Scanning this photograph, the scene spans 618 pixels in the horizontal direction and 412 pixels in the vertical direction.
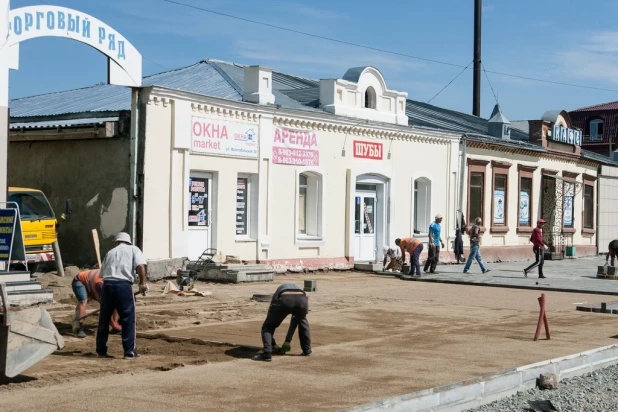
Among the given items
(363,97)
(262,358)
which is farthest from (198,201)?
(262,358)

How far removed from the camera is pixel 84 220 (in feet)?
71.5

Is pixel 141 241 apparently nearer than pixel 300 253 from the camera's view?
Yes

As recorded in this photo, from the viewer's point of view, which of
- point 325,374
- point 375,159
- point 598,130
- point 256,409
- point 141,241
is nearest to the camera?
point 256,409

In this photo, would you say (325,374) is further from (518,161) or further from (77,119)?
(518,161)

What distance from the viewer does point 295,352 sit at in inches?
447

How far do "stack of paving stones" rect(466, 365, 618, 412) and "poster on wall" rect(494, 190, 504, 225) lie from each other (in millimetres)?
24225

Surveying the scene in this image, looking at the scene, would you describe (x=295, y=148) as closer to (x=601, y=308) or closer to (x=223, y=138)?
(x=223, y=138)

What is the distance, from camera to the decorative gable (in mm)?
27125

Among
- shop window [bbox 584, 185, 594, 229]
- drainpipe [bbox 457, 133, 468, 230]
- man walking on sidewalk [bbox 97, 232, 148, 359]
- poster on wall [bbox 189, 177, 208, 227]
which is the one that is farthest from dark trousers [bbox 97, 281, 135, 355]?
shop window [bbox 584, 185, 594, 229]

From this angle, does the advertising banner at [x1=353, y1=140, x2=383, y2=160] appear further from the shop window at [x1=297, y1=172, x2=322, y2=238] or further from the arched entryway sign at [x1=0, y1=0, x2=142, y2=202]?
the arched entryway sign at [x1=0, y1=0, x2=142, y2=202]

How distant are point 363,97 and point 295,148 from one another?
156 inches

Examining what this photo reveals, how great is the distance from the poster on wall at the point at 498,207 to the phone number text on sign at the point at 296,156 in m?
11.0

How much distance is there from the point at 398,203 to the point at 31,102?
478 inches

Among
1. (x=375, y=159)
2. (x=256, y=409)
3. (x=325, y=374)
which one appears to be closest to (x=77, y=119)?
(x=375, y=159)
